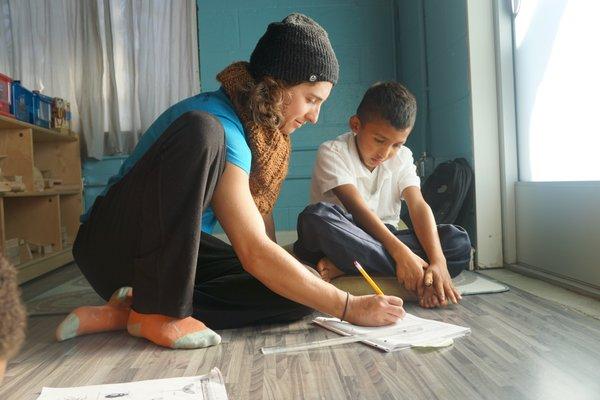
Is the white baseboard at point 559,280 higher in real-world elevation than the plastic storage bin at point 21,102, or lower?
lower

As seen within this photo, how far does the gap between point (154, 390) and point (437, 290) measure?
87 cm

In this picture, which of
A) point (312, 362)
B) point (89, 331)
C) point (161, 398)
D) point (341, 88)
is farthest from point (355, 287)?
point (341, 88)

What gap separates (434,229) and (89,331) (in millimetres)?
1002

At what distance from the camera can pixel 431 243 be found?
163 centimetres

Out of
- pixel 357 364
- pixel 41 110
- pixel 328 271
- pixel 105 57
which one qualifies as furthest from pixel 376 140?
pixel 105 57

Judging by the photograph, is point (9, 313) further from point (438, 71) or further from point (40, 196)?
point (40, 196)

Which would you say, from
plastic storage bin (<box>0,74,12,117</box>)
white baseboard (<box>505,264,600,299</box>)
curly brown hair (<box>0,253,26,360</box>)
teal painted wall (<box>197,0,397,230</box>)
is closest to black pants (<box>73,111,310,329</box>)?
curly brown hair (<box>0,253,26,360</box>)

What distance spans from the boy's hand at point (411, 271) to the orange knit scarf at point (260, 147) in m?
0.41

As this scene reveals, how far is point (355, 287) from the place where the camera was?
1642mm

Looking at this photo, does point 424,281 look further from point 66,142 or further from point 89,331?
point 66,142

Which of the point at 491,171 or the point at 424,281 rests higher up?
the point at 491,171

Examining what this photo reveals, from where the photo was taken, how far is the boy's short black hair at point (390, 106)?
1.66 meters

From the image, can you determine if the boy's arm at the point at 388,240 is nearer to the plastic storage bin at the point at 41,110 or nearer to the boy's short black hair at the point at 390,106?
the boy's short black hair at the point at 390,106

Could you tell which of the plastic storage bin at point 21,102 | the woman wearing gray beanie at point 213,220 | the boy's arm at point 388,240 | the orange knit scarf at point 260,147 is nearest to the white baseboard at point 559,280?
the boy's arm at point 388,240
